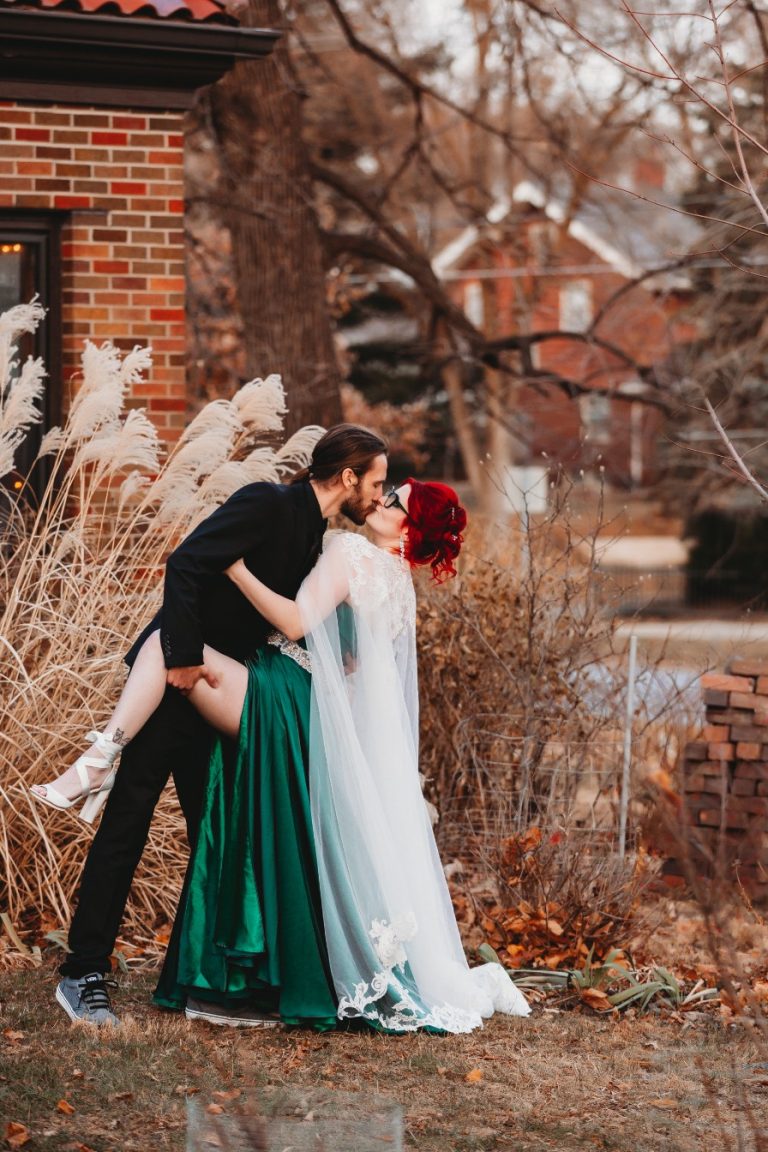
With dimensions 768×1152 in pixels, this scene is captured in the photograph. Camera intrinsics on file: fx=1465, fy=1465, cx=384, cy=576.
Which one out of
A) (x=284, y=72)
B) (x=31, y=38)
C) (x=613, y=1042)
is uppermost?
(x=284, y=72)

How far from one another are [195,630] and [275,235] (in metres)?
7.54

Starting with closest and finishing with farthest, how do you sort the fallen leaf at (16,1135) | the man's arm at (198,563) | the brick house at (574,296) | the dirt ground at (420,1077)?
the fallen leaf at (16,1135), the dirt ground at (420,1077), the man's arm at (198,563), the brick house at (574,296)

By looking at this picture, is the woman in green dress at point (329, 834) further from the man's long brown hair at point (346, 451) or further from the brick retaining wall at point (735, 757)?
the brick retaining wall at point (735, 757)

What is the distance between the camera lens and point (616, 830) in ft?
20.7

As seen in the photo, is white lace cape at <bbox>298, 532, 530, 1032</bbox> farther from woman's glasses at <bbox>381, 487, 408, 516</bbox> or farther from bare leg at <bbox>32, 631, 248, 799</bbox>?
bare leg at <bbox>32, 631, 248, 799</bbox>

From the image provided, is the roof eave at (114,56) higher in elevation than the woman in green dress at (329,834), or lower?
higher

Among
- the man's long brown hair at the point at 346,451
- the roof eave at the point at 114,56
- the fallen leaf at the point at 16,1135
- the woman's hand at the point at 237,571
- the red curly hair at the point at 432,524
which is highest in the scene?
the roof eave at the point at 114,56

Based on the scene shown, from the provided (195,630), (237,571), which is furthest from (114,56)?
(195,630)

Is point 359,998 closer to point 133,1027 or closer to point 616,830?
point 133,1027

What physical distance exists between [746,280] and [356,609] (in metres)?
14.6

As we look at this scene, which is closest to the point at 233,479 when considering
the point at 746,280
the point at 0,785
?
the point at 0,785

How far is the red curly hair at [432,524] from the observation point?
192 inches

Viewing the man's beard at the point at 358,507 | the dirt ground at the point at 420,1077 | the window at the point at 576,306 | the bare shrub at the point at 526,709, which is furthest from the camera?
the window at the point at 576,306

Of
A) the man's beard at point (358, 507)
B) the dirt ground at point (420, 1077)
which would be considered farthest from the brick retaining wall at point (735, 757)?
the man's beard at point (358, 507)
